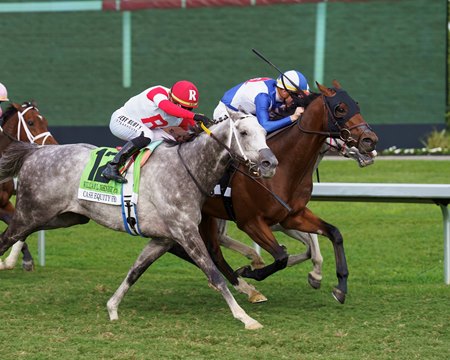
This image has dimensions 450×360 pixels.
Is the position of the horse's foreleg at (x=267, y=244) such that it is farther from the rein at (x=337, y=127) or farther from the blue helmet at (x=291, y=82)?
the blue helmet at (x=291, y=82)

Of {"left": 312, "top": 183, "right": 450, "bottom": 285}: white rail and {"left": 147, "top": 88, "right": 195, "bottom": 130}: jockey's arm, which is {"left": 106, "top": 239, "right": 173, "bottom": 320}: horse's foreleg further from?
{"left": 312, "top": 183, "right": 450, "bottom": 285}: white rail

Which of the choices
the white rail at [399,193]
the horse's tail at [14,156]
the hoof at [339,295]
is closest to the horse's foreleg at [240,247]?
the white rail at [399,193]

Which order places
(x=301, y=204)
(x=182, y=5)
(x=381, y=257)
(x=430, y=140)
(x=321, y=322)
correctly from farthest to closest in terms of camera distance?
1. (x=182, y=5)
2. (x=430, y=140)
3. (x=381, y=257)
4. (x=301, y=204)
5. (x=321, y=322)

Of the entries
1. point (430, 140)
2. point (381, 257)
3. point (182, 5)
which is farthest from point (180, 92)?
point (182, 5)

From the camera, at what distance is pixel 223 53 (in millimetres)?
24312

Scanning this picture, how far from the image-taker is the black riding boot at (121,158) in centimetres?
627

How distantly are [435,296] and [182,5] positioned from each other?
1844cm

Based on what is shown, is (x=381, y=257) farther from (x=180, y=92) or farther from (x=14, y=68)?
(x=14, y=68)

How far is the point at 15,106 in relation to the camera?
340 inches

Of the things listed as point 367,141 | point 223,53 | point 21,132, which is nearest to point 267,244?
point 367,141

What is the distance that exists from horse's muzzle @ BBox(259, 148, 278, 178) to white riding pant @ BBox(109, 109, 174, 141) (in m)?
1.15

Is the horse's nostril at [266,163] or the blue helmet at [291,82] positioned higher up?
the blue helmet at [291,82]

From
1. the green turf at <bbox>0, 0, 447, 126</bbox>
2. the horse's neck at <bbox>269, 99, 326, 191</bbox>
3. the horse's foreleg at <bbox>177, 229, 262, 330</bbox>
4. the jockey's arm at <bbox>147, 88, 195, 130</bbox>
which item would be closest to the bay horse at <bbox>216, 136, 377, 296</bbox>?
the horse's neck at <bbox>269, 99, 326, 191</bbox>

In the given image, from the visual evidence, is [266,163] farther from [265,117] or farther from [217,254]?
[217,254]
